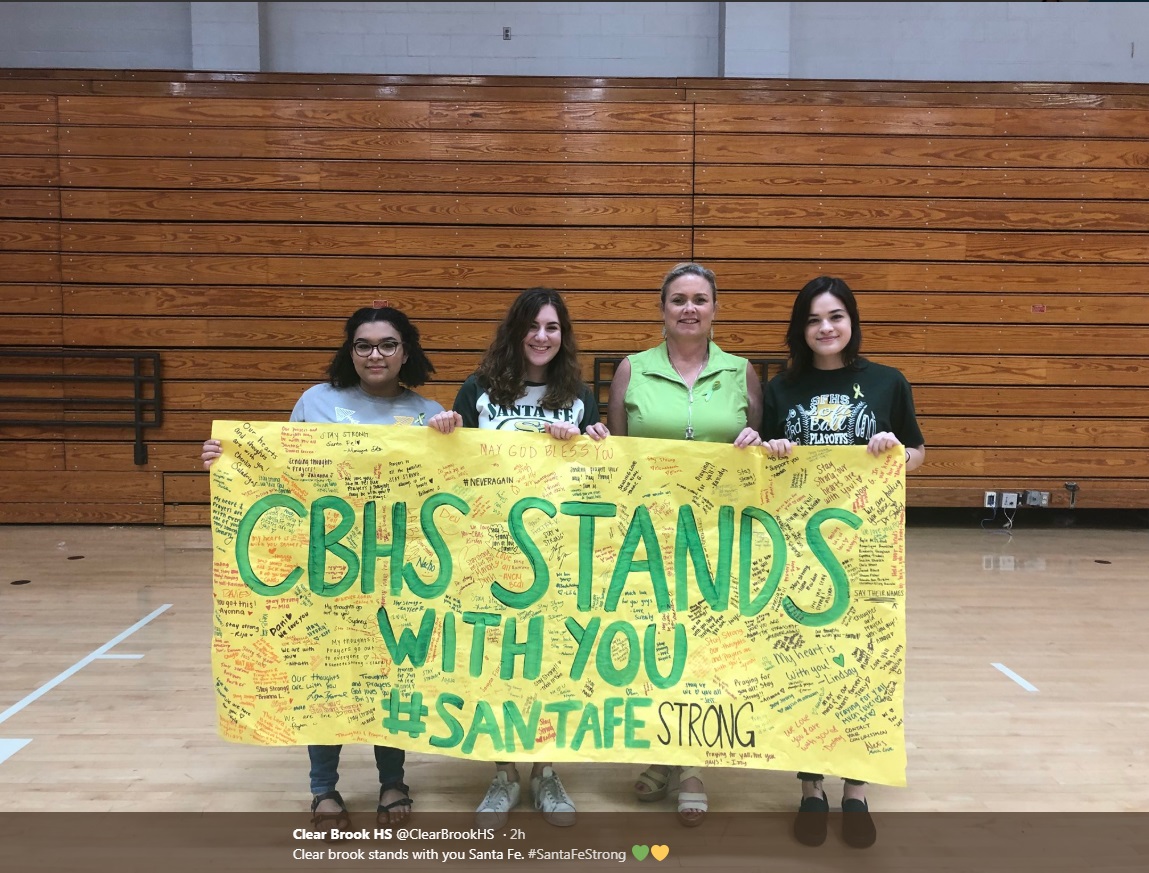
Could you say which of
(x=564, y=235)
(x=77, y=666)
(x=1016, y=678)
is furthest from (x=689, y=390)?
(x=564, y=235)

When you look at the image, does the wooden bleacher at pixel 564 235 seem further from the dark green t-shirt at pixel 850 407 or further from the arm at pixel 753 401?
the dark green t-shirt at pixel 850 407

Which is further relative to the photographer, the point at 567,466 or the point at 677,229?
the point at 677,229

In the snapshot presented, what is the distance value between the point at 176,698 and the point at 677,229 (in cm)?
436

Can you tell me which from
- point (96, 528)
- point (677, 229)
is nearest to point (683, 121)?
point (677, 229)

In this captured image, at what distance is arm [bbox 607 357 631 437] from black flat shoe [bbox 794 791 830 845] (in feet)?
3.70

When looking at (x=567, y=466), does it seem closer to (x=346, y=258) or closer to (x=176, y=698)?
(x=176, y=698)

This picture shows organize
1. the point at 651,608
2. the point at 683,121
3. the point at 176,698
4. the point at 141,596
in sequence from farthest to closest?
the point at 683,121
the point at 141,596
the point at 176,698
the point at 651,608

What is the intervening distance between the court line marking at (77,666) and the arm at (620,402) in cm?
233

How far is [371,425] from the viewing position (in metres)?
1.95

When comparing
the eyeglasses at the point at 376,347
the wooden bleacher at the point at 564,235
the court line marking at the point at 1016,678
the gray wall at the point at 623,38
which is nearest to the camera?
the eyeglasses at the point at 376,347

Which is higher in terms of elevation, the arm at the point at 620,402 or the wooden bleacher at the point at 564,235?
the wooden bleacher at the point at 564,235

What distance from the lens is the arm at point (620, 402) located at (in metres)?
2.12
